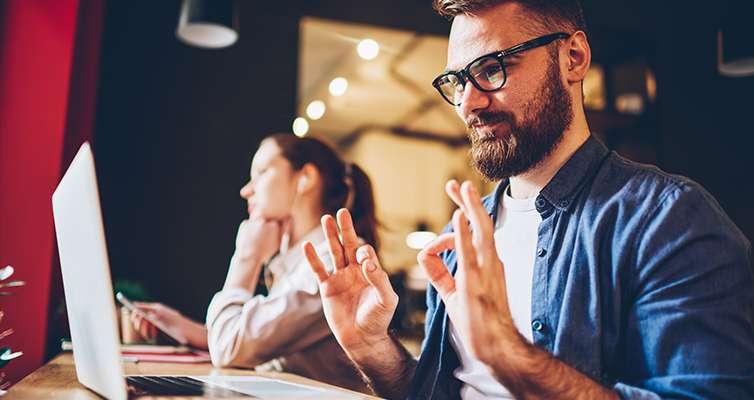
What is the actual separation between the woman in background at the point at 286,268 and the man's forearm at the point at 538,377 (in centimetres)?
84

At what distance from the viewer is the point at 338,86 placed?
4.30m

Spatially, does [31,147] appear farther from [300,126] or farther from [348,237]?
[300,126]

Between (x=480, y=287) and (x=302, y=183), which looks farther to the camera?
(x=302, y=183)

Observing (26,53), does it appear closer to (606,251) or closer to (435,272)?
(435,272)

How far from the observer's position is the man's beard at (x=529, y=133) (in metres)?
1.41

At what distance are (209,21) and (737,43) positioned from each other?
272cm

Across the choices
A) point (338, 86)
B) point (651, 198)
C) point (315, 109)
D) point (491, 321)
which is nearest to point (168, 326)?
point (491, 321)

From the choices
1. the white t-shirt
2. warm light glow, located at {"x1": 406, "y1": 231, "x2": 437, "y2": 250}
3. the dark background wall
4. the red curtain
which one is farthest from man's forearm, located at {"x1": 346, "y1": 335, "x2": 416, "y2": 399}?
warm light glow, located at {"x1": 406, "y1": 231, "x2": 437, "y2": 250}

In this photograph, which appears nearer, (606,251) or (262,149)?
(606,251)

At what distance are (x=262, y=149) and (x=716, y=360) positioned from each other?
175 centimetres

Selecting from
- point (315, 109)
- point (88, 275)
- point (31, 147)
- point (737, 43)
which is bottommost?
point (88, 275)

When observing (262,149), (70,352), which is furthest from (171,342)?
(262,149)

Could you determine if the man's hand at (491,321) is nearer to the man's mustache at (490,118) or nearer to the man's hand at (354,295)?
the man's hand at (354,295)

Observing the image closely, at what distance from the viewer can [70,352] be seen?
1938mm
